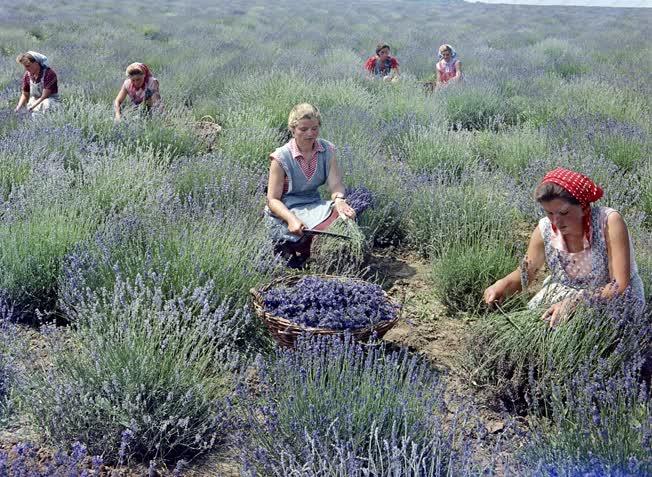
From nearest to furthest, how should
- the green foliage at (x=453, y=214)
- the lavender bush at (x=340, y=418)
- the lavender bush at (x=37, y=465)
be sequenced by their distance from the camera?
the lavender bush at (x=37, y=465) → the lavender bush at (x=340, y=418) → the green foliage at (x=453, y=214)

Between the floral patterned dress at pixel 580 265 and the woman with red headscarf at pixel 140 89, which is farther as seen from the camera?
the woman with red headscarf at pixel 140 89

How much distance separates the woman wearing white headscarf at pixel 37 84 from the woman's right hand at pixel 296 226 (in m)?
4.35

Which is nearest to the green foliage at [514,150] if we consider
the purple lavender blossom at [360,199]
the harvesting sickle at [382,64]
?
the purple lavender blossom at [360,199]

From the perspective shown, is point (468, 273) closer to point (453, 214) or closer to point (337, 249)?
point (453, 214)

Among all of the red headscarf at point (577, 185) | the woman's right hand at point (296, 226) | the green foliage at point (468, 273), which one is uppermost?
the red headscarf at point (577, 185)

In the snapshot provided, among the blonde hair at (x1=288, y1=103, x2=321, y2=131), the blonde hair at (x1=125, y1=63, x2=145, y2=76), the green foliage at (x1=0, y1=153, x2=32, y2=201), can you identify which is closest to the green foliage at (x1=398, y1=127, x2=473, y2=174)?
the blonde hair at (x1=288, y1=103, x2=321, y2=131)

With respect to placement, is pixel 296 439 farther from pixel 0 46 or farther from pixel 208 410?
pixel 0 46

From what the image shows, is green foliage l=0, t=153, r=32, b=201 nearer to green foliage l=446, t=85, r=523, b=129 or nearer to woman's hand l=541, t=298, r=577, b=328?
woman's hand l=541, t=298, r=577, b=328

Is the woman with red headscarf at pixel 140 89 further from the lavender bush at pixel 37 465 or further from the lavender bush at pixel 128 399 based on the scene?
the lavender bush at pixel 37 465

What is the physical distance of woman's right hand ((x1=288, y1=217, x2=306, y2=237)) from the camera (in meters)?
3.50

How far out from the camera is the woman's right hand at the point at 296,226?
3.50m

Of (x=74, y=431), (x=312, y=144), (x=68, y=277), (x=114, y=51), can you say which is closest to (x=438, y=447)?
(x=74, y=431)

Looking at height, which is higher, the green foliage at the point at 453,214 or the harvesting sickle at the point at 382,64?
the harvesting sickle at the point at 382,64

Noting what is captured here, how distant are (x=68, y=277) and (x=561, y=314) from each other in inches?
91.4
